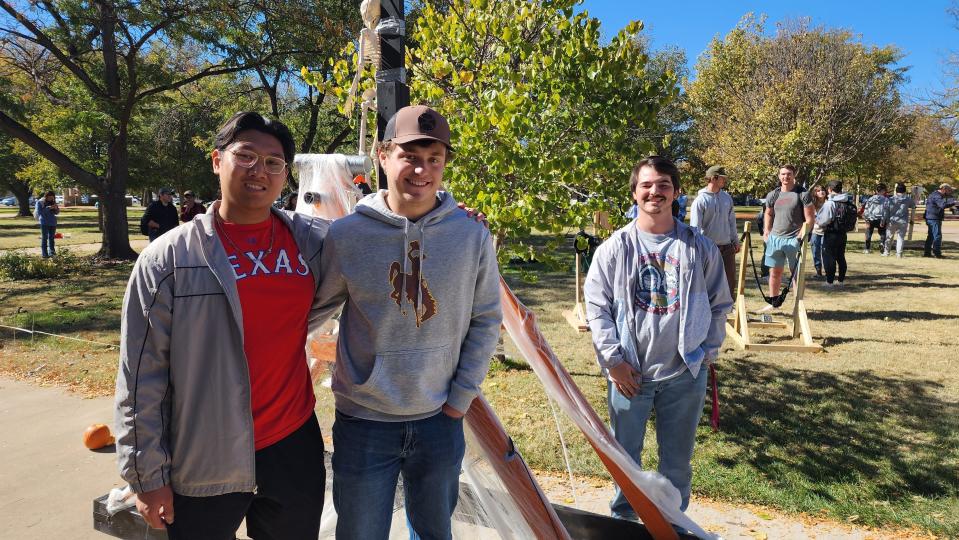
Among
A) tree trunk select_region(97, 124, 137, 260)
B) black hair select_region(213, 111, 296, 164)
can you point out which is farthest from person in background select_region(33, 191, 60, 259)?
black hair select_region(213, 111, 296, 164)

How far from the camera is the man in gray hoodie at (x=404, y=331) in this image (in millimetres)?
2016

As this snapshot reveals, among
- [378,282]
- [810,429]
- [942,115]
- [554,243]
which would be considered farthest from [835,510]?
[942,115]

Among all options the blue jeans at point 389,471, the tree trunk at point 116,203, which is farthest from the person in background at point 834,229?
the tree trunk at point 116,203

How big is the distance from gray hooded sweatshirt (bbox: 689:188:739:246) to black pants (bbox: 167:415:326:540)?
6.78m

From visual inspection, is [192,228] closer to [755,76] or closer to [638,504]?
[638,504]

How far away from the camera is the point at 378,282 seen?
6.59 feet

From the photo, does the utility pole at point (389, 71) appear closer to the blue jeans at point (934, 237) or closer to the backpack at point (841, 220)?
the backpack at point (841, 220)

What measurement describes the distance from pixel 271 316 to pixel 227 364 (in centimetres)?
19

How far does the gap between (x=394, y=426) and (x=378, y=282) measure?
49 centimetres

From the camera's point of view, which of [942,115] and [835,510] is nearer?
[835,510]

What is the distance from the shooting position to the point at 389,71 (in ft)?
10.4

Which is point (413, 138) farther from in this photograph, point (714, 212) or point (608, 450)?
point (714, 212)

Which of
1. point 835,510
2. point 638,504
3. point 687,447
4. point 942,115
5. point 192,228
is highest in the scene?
point 942,115

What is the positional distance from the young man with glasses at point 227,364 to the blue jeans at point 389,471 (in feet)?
0.42
